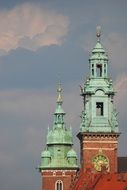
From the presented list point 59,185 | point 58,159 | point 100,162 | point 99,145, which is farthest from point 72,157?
point 99,145

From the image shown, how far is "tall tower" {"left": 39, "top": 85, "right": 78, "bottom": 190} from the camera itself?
17162 cm

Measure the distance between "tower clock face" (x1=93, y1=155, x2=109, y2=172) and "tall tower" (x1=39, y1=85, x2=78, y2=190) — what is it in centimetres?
527

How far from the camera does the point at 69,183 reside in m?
172

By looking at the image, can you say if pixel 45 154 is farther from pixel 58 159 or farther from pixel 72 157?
pixel 72 157

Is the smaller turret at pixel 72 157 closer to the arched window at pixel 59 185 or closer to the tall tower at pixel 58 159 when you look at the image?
the tall tower at pixel 58 159

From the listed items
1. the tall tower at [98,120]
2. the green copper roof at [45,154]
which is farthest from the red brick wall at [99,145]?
the green copper roof at [45,154]

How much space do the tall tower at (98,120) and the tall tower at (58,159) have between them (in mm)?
4364

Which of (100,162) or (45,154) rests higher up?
(45,154)

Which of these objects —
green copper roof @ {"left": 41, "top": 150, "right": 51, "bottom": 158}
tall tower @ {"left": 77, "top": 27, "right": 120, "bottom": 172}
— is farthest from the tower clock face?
green copper roof @ {"left": 41, "top": 150, "right": 51, "bottom": 158}

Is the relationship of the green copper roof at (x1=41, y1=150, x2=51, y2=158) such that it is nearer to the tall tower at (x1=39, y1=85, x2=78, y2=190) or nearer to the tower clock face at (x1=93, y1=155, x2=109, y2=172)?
the tall tower at (x1=39, y1=85, x2=78, y2=190)

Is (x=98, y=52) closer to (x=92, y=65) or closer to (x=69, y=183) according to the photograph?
(x=92, y=65)

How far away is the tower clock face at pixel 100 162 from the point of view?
167000mm

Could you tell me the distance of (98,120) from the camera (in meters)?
169

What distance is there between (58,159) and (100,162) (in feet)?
27.6
